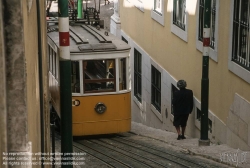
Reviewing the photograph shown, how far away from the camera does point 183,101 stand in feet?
47.8

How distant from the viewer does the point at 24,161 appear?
14.7 ft

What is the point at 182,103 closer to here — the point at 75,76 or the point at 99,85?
the point at 99,85

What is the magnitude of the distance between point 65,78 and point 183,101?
19.8 ft

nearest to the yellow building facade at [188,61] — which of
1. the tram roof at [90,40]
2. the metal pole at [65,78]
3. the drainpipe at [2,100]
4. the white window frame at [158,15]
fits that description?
the white window frame at [158,15]

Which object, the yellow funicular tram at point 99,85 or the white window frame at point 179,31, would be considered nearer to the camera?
the yellow funicular tram at point 99,85

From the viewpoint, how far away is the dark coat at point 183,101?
14.5m

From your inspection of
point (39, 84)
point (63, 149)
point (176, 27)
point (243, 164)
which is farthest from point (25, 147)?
point (176, 27)

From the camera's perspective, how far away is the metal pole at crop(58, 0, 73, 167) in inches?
341

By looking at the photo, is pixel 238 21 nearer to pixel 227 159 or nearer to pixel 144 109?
pixel 227 159

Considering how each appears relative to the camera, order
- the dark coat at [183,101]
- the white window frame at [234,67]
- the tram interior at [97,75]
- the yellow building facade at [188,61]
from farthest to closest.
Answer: the dark coat at [183,101] → the tram interior at [97,75] → the yellow building facade at [188,61] → the white window frame at [234,67]

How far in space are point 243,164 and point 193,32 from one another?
17.0 ft

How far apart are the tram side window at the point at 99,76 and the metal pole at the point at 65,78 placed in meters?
5.43

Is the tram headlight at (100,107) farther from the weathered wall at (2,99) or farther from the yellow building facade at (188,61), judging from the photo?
the weathered wall at (2,99)

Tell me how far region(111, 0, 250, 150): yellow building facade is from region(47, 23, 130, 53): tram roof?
1963 millimetres
